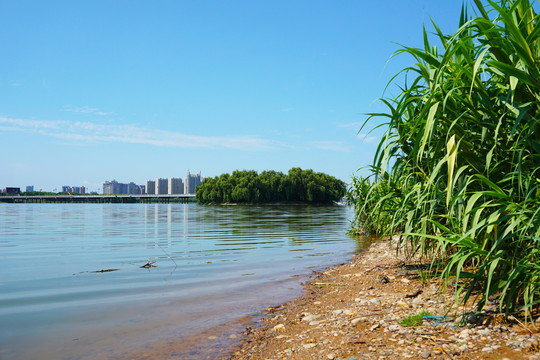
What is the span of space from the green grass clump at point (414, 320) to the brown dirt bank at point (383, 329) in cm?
7

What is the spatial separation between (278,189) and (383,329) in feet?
397

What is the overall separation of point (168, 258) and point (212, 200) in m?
123

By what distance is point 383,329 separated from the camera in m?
4.12

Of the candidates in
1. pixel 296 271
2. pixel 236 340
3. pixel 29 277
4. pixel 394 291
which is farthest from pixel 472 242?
pixel 29 277

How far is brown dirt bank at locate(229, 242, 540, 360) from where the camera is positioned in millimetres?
3318

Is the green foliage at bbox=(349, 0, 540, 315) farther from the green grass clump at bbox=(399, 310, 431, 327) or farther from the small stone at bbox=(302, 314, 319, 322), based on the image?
the small stone at bbox=(302, 314, 319, 322)

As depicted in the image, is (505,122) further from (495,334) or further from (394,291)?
(394,291)

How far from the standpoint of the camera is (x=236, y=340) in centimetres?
503

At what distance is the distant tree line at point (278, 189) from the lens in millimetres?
123250

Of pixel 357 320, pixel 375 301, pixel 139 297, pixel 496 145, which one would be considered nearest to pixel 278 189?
pixel 139 297

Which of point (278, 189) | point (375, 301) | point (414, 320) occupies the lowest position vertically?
point (375, 301)

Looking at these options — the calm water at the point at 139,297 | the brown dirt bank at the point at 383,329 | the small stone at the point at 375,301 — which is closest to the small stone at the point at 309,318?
the brown dirt bank at the point at 383,329

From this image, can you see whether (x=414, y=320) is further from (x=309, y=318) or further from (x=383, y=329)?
(x=309, y=318)

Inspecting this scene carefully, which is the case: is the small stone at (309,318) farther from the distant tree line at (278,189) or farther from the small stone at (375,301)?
the distant tree line at (278,189)
